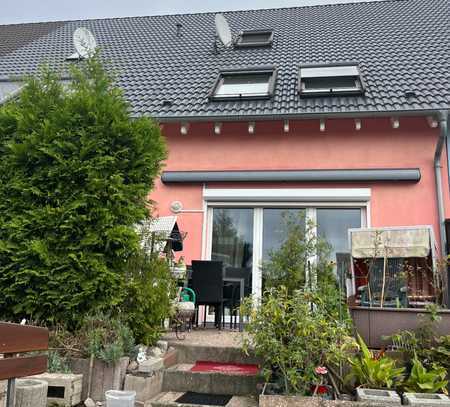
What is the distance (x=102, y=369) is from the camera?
3.73 meters

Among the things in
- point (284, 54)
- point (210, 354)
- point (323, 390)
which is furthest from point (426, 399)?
point (284, 54)

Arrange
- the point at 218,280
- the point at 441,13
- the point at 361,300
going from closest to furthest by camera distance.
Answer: the point at 361,300, the point at 218,280, the point at 441,13

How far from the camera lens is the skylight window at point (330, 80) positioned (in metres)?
7.82

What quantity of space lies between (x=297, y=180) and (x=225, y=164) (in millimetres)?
1261

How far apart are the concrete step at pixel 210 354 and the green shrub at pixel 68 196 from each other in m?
0.99

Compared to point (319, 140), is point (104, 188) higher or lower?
lower

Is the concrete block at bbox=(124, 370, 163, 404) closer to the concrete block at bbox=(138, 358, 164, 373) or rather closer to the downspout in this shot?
the concrete block at bbox=(138, 358, 164, 373)

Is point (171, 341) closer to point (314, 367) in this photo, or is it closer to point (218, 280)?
point (218, 280)

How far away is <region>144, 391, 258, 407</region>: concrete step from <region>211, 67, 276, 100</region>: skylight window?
5.44 metres

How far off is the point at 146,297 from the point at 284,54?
7369 millimetres

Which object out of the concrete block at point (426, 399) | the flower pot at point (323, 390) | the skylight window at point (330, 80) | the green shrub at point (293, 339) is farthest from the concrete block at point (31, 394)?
the skylight window at point (330, 80)

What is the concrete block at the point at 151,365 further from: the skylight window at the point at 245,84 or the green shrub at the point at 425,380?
the skylight window at the point at 245,84

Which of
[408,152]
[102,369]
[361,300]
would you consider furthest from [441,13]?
[102,369]

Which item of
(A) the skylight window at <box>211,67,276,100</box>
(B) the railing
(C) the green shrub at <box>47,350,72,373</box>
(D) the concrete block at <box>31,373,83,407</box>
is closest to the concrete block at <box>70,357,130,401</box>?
(C) the green shrub at <box>47,350,72,373</box>
